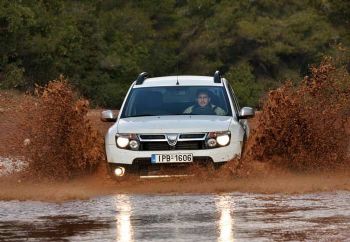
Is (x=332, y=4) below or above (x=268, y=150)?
above

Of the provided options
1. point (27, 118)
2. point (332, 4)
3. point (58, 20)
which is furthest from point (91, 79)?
point (27, 118)

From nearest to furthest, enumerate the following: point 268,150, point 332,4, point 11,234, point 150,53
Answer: point 11,234
point 268,150
point 332,4
point 150,53

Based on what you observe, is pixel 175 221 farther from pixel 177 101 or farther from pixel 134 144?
pixel 177 101

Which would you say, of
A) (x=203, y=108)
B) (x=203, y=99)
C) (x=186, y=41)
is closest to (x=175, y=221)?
(x=203, y=108)

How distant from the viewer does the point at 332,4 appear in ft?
190

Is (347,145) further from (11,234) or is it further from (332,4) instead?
(332,4)

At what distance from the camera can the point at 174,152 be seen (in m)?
14.6

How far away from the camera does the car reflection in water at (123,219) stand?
10.2 metres

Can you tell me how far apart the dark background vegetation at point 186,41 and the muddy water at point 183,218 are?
35.9 m

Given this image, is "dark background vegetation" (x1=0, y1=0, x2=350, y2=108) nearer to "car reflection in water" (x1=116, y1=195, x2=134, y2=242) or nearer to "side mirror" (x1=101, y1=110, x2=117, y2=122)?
"side mirror" (x1=101, y1=110, x2=117, y2=122)

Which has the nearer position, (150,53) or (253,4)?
(150,53)

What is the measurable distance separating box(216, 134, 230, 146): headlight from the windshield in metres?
0.98

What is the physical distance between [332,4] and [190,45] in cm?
1598

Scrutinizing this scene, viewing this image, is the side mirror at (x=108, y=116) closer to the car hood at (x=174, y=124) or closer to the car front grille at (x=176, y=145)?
the car hood at (x=174, y=124)
